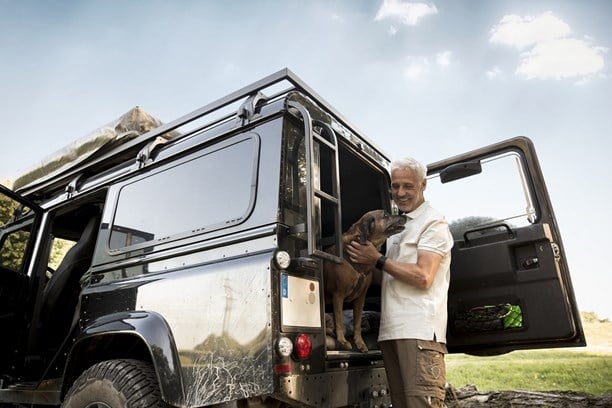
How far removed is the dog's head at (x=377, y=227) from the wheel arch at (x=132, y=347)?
1288 mm

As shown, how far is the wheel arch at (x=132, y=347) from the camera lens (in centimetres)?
228

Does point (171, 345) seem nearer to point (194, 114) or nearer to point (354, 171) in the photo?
point (194, 114)

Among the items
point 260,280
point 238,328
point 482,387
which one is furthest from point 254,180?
point 482,387

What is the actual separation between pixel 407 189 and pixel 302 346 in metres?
1.17

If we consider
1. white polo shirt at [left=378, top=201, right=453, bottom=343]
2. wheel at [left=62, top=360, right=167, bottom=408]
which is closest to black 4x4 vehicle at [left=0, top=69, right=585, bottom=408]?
wheel at [left=62, top=360, right=167, bottom=408]

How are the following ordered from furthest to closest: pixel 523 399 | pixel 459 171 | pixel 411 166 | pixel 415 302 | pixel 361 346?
pixel 523 399 < pixel 459 171 < pixel 361 346 < pixel 411 166 < pixel 415 302

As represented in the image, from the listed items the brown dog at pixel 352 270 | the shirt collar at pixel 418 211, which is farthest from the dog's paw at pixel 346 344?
the shirt collar at pixel 418 211

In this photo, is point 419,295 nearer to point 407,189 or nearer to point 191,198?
point 407,189

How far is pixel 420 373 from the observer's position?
91.5 inches

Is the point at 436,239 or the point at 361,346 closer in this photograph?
the point at 436,239

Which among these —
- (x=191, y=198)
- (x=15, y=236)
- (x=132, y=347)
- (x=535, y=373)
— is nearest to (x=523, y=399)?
(x=535, y=373)

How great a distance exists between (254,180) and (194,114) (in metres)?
0.82

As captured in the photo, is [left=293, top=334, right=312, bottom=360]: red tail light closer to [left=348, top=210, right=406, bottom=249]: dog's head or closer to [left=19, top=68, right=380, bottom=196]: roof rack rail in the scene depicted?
[left=348, top=210, right=406, bottom=249]: dog's head

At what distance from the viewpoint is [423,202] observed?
283 centimetres
